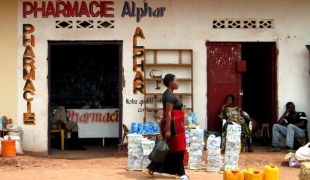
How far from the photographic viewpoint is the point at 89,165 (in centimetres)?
976

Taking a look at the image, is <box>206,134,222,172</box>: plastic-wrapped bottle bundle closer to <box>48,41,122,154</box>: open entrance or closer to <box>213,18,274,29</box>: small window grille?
<box>213,18,274,29</box>: small window grille

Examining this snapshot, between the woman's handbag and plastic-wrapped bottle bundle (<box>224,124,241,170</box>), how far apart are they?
59.8 inches

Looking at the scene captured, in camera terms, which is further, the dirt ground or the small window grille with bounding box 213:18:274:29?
the small window grille with bounding box 213:18:274:29

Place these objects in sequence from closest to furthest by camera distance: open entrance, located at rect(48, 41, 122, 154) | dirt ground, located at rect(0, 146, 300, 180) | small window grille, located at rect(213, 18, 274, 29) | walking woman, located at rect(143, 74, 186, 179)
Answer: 1. walking woman, located at rect(143, 74, 186, 179)
2. dirt ground, located at rect(0, 146, 300, 180)
3. small window grille, located at rect(213, 18, 274, 29)
4. open entrance, located at rect(48, 41, 122, 154)

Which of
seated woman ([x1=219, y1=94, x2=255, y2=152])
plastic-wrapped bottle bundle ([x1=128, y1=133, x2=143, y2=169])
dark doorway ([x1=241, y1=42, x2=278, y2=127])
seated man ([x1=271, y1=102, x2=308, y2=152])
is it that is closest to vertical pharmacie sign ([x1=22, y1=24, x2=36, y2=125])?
plastic-wrapped bottle bundle ([x1=128, y1=133, x2=143, y2=169])

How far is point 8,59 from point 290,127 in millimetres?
5893

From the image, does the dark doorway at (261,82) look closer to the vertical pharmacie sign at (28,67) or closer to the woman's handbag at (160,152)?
the woman's handbag at (160,152)

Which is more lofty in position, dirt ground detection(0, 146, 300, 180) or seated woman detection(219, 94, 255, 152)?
seated woman detection(219, 94, 255, 152)

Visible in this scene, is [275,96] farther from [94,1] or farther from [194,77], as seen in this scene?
[94,1]

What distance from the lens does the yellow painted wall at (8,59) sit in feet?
36.0

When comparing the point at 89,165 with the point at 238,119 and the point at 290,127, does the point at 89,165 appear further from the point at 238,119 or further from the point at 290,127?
the point at 290,127

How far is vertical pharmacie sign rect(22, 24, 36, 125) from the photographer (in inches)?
432

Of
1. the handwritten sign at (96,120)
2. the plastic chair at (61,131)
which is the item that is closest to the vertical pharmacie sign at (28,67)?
the plastic chair at (61,131)

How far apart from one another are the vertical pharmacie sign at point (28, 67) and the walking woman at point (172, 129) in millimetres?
4038
